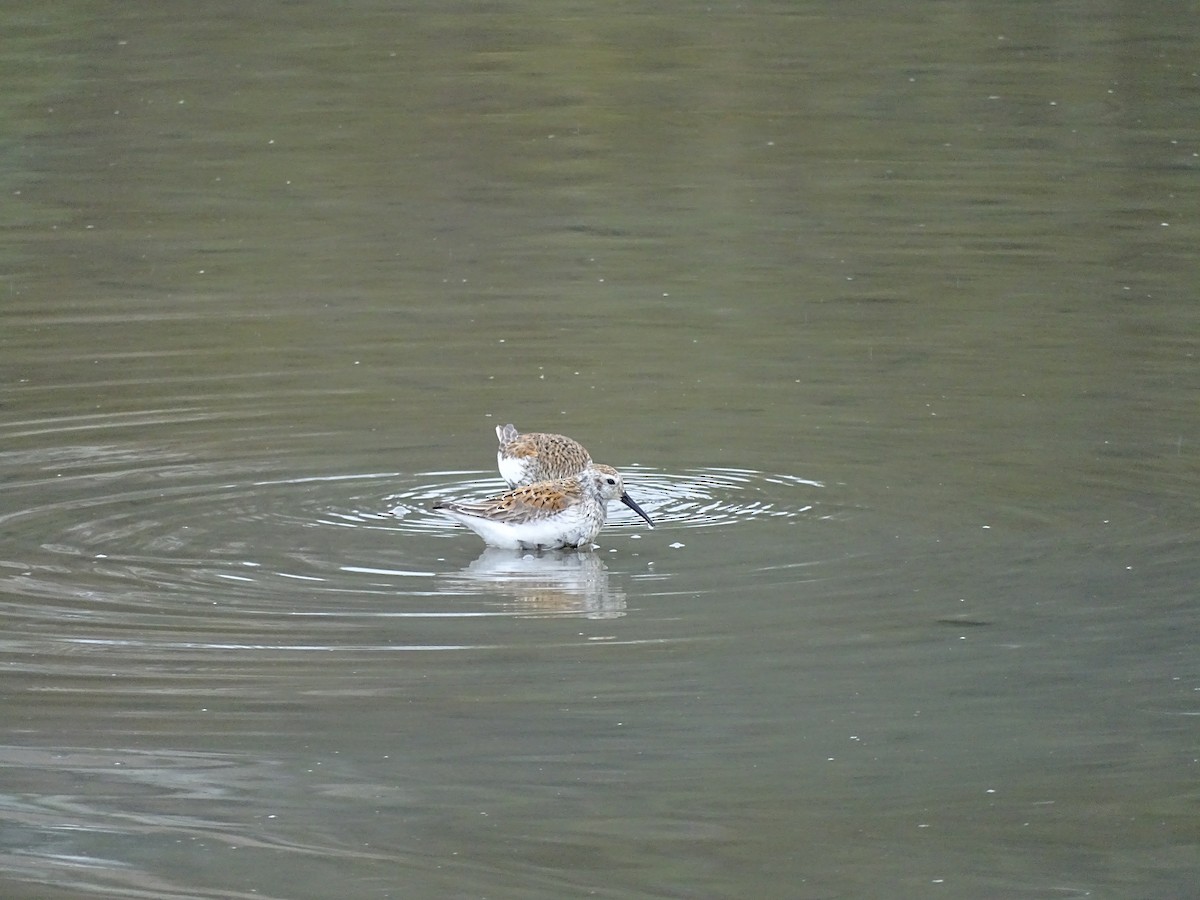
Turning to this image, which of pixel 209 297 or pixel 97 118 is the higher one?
pixel 97 118

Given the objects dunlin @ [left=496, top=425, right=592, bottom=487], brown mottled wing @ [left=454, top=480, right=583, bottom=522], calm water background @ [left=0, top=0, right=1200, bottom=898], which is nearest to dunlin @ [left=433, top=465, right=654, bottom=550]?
brown mottled wing @ [left=454, top=480, right=583, bottom=522]

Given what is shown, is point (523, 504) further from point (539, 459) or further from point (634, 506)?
point (539, 459)

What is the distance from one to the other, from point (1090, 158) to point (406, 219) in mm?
5510

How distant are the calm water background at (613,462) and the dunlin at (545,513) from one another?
0.12 metres

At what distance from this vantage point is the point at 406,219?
16.8m

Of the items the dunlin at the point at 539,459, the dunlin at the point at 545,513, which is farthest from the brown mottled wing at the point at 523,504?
the dunlin at the point at 539,459

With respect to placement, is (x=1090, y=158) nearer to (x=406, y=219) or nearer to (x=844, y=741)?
(x=406, y=219)

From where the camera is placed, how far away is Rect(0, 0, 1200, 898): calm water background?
21.8 ft

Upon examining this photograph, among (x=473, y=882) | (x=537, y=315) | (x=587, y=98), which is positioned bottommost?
(x=473, y=882)

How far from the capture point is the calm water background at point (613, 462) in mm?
6648

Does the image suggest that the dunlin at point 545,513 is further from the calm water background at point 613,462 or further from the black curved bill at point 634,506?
the calm water background at point 613,462

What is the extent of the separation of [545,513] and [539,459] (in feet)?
2.67

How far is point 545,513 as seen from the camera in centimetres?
919

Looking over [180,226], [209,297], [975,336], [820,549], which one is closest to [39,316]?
[209,297]
